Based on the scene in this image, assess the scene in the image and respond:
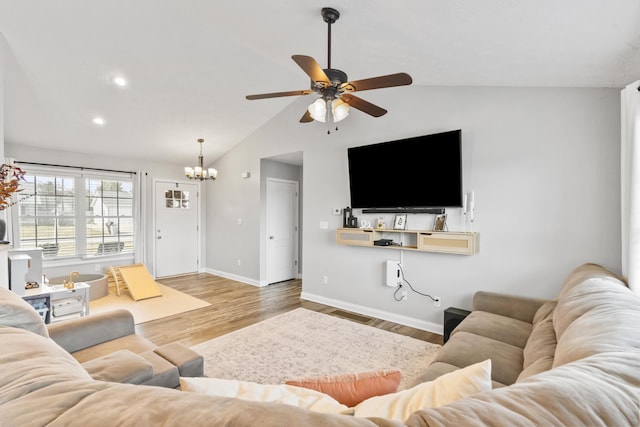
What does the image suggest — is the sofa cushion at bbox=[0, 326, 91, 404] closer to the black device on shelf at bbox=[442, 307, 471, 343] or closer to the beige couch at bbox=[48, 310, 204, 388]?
the beige couch at bbox=[48, 310, 204, 388]

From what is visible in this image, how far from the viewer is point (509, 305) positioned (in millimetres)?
2730

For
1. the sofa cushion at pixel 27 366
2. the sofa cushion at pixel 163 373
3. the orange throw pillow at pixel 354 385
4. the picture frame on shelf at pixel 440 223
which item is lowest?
the sofa cushion at pixel 163 373

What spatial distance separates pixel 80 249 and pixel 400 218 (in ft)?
18.7

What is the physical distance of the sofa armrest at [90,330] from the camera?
1.94 m

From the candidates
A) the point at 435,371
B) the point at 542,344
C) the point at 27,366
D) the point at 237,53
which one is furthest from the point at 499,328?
the point at 237,53

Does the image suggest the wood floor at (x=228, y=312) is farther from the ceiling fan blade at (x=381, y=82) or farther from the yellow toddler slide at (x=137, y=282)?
the ceiling fan blade at (x=381, y=82)

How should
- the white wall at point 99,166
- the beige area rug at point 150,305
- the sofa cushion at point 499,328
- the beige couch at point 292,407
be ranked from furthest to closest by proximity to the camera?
the white wall at point 99,166 < the beige area rug at point 150,305 < the sofa cushion at point 499,328 < the beige couch at point 292,407

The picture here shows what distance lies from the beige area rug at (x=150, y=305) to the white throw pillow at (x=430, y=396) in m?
3.89

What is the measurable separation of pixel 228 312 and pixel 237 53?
10.9 ft

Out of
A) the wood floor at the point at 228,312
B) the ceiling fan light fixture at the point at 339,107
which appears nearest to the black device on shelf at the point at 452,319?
the wood floor at the point at 228,312

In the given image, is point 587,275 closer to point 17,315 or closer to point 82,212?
point 17,315

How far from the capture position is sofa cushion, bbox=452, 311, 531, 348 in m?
2.20

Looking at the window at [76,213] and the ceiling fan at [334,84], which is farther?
the window at [76,213]

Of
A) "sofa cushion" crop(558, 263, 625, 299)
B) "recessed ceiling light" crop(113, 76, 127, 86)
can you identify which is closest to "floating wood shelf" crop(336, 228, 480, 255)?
"sofa cushion" crop(558, 263, 625, 299)
